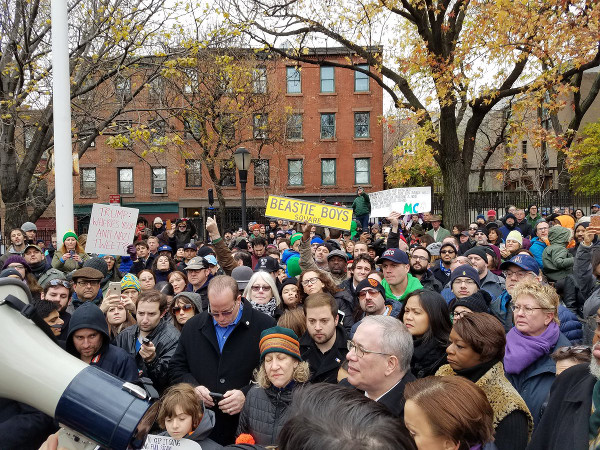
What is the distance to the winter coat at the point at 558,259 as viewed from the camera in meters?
7.56

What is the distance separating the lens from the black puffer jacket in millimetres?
3289

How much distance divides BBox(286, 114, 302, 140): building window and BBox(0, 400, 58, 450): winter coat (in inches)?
1084

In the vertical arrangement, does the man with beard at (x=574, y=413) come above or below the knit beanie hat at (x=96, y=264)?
below

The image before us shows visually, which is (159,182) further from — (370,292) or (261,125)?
(370,292)

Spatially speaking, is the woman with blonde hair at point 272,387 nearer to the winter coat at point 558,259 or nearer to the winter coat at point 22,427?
the winter coat at point 22,427

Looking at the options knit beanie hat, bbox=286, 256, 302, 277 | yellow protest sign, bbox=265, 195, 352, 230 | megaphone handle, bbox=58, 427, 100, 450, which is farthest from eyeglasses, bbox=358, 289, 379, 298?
yellow protest sign, bbox=265, 195, 352, 230

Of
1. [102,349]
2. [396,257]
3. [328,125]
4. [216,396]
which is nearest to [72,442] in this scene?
[102,349]

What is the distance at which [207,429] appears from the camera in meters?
3.23

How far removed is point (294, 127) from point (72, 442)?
1172 inches

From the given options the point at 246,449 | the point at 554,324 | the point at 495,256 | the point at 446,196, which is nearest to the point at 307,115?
the point at 446,196

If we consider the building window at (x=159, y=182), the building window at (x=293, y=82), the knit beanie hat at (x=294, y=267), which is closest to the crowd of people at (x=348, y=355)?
the knit beanie hat at (x=294, y=267)

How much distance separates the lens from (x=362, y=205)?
14602 mm

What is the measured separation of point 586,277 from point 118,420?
20.5 feet

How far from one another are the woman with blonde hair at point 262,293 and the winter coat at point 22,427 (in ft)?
9.05
